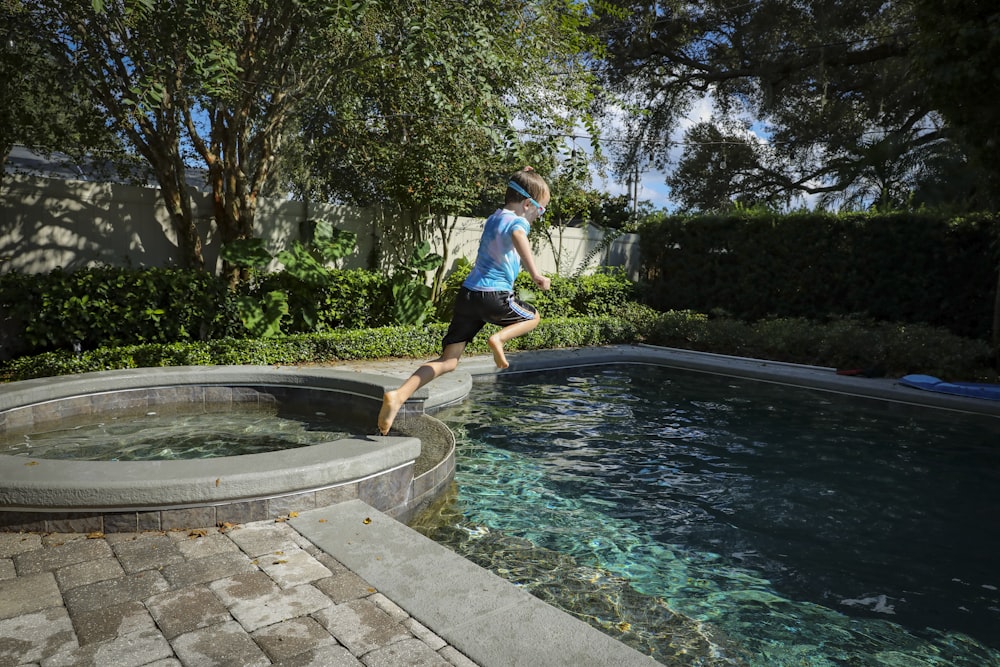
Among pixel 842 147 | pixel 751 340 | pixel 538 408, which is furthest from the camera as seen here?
pixel 842 147

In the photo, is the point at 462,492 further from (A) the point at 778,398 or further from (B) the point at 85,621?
(A) the point at 778,398

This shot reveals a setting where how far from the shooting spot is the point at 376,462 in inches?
163

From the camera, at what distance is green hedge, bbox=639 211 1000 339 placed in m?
11.9

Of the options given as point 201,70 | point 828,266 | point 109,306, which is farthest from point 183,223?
point 828,266

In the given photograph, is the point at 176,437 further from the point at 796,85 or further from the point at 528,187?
the point at 796,85

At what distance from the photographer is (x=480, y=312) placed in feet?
15.3

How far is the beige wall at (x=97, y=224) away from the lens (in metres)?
9.73

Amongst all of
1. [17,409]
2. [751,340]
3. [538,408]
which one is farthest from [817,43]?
[17,409]

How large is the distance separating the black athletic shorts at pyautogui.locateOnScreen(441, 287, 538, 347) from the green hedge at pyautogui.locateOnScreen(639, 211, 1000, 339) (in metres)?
10.1

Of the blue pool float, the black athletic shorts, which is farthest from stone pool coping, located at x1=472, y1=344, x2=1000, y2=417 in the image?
the black athletic shorts

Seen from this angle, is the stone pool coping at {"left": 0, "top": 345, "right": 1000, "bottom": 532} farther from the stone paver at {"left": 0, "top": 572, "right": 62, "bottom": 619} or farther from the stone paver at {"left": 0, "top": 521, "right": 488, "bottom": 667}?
the stone paver at {"left": 0, "top": 572, "right": 62, "bottom": 619}

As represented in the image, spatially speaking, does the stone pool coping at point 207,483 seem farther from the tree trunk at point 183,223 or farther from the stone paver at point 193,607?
the tree trunk at point 183,223

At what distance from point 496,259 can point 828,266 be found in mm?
11254

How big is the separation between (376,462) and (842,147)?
21232 millimetres
